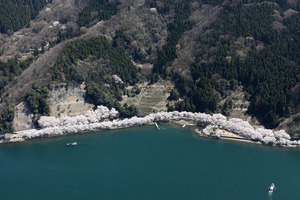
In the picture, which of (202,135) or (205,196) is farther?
(202,135)

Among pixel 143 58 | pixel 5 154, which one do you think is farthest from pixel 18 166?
pixel 143 58

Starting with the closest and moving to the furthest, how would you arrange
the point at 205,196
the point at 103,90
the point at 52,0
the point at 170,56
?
the point at 205,196
the point at 103,90
the point at 170,56
the point at 52,0

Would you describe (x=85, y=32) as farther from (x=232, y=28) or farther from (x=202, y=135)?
(x=202, y=135)

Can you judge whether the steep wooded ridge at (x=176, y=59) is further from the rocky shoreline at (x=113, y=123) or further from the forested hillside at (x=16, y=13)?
the forested hillside at (x=16, y=13)

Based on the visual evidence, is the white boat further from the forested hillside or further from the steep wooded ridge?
the forested hillside

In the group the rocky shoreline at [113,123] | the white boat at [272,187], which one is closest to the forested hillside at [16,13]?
the rocky shoreline at [113,123]

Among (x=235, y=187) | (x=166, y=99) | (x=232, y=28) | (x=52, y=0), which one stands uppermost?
(x=52, y=0)
